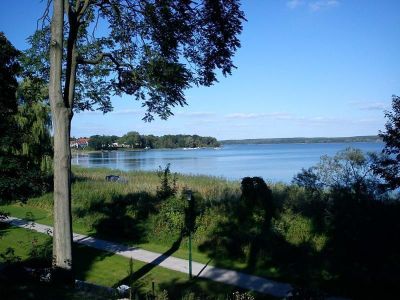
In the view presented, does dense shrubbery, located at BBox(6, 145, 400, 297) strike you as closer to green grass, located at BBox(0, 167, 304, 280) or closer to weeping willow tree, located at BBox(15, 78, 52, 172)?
green grass, located at BBox(0, 167, 304, 280)

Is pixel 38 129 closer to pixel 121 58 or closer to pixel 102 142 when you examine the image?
pixel 121 58

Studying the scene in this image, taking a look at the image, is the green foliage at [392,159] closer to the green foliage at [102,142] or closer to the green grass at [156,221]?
the green grass at [156,221]

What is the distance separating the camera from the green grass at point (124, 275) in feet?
35.2

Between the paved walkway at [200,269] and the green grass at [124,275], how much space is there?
1.28ft

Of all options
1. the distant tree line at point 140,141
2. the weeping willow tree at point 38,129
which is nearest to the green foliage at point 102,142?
the distant tree line at point 140,141

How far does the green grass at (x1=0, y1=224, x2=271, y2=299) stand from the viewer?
10727 mm

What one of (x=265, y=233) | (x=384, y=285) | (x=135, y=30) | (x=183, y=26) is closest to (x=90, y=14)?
(x=135, y=30)

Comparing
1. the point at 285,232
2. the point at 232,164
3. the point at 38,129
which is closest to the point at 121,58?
the point at 285,232

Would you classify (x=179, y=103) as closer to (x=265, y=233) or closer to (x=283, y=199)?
(x=265, y=233)

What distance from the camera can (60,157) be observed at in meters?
8.13

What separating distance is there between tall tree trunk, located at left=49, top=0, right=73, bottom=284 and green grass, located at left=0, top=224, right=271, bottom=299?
2.78m

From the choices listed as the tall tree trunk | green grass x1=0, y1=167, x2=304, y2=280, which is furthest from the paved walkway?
the tall tree trunk

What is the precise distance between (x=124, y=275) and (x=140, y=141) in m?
161

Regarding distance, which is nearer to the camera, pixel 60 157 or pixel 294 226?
pixel 60 157
